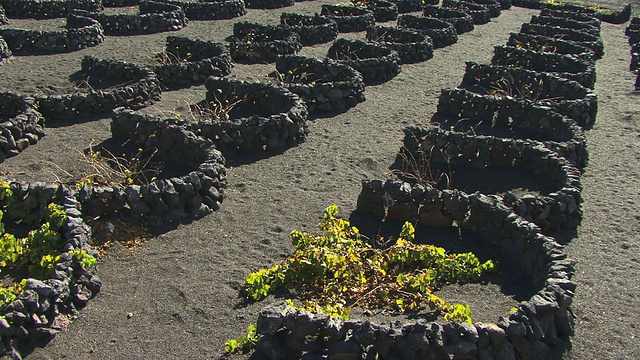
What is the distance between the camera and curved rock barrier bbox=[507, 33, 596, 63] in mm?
21672

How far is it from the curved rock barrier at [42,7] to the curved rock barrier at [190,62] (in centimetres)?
658

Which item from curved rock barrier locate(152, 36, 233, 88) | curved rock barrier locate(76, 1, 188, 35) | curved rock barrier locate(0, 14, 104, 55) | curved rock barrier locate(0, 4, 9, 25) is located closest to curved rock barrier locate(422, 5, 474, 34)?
curved rock barrier locate(76, 1, 188, 35)

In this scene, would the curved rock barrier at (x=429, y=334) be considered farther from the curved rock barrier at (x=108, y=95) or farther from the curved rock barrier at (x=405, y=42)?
the curved rock barrier at (x=405, y=42)

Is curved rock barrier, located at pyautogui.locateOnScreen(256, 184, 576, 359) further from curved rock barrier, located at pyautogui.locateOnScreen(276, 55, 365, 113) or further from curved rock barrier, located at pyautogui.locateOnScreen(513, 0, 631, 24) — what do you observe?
curved rock barrier, located at pyautogui.locateOnScreen(513, 0, 631, 24)

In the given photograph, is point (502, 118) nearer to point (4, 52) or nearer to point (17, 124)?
point (17, 124)

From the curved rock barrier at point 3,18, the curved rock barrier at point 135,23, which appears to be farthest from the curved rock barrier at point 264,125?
the curved rock barrier at point 3,18

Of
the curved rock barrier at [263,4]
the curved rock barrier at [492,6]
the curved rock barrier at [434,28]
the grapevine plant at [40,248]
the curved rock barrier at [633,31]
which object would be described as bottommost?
the curved rock barrier at [263,4]

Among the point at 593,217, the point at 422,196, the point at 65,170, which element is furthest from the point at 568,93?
the point at 65,170

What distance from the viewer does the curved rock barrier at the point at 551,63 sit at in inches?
731

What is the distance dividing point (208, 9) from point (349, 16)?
4987 millimetres

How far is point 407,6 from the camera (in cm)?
3019

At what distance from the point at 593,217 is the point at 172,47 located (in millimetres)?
12887

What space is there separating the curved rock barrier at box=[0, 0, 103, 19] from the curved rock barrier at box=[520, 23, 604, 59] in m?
15.2

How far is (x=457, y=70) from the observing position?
20.6 m
